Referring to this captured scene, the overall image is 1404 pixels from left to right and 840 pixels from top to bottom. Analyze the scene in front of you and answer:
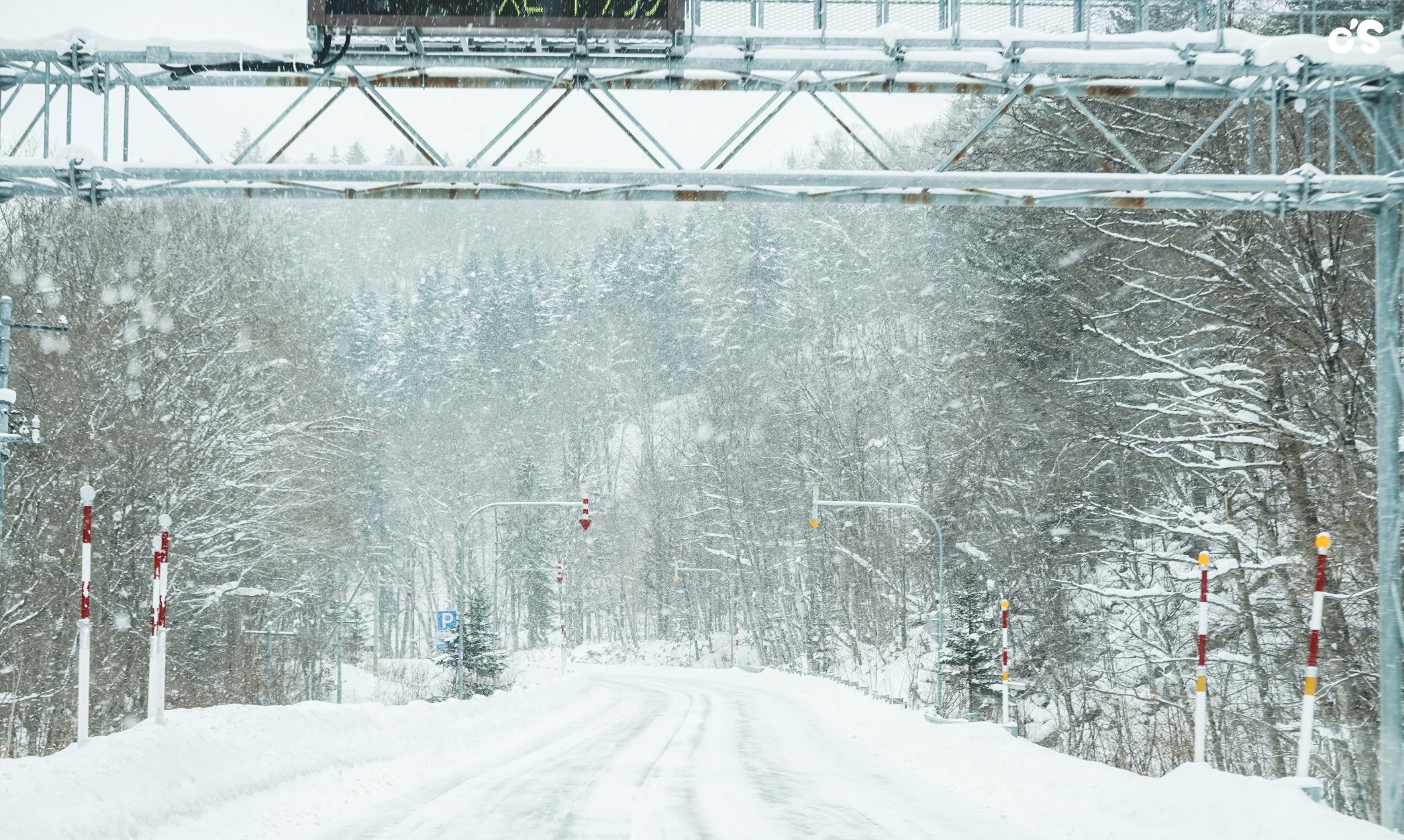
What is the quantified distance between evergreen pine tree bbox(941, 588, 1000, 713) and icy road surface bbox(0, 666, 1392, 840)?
1135 cm

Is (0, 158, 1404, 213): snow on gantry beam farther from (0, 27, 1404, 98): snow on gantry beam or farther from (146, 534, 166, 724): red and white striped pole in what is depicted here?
(146, 534, 166, 724): red and white striped pole

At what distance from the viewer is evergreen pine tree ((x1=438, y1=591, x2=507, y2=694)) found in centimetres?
3953

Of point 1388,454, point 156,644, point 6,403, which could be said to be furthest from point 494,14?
point 1388,454

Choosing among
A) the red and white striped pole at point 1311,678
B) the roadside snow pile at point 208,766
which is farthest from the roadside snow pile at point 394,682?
the red and white striped pole at point 1311,678

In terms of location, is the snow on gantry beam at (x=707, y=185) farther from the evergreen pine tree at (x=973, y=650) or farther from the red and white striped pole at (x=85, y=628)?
the evergreen pine tree at (x=973, y=650)

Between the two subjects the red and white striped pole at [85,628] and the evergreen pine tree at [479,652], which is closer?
the red and white striped pole at [85,628]

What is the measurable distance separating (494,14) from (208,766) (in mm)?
7030

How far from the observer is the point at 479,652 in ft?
130

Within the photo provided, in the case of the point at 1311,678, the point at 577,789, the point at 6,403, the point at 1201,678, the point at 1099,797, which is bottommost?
the point at 577,789

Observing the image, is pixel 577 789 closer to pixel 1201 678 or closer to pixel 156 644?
pixel 156 644

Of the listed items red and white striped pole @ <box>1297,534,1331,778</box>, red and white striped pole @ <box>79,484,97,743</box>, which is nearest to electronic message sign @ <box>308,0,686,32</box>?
red and white striped pole @ <box>79,484,97,743</box>

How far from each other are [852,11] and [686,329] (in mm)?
76433

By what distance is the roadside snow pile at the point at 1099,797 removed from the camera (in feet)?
25.9

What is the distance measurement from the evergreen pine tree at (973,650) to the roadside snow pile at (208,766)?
17.3m
